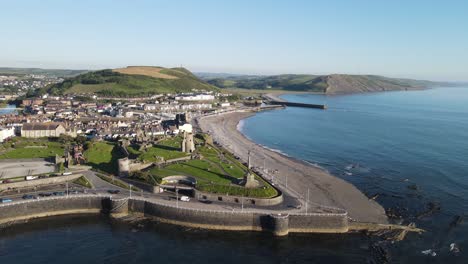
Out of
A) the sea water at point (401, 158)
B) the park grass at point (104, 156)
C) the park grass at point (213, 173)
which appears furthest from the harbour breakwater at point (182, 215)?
the park grass at point (104, 156)

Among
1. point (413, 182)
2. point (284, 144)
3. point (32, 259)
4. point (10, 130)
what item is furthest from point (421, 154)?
point (10, 130)

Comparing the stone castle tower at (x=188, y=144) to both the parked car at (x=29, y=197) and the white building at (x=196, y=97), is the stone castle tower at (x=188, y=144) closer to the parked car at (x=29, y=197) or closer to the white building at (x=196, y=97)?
the parked car at (x=29, y=197)

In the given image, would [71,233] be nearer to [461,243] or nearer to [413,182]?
[461,243]

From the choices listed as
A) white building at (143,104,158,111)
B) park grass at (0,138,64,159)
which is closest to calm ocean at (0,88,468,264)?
park grass at (0,138,64,159)

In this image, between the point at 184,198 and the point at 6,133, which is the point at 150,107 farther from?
the point at 184,198

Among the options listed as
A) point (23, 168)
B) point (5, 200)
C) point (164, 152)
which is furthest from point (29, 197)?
point (164, 152)

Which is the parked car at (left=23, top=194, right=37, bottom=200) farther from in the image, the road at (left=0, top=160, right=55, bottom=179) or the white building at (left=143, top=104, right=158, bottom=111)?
the white building at (left=143, top=104, right=158, bottom=111)
